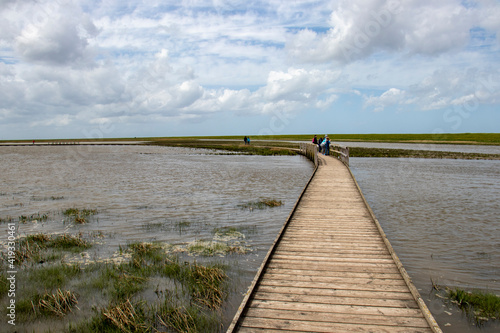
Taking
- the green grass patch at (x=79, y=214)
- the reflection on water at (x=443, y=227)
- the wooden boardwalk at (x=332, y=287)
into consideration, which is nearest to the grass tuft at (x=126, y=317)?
the wooden boardwalk at (x=332, y=287)

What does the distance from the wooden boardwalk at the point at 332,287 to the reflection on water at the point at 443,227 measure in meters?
0.99

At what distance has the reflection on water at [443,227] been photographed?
24.8 ft

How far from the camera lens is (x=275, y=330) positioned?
4.80 metres

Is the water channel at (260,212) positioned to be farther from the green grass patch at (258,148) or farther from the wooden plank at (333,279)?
the green grass patch at (258,148)

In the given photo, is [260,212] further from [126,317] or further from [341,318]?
[341,318]

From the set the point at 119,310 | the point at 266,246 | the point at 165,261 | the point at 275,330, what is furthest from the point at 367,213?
the point at 119,310

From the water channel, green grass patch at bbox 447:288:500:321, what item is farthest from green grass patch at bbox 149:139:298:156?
green grass patch at bbox 447:288:500:321

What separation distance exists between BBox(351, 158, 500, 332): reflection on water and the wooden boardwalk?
0.99 m

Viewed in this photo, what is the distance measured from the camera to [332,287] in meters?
5.96

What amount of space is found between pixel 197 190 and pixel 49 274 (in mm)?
11139

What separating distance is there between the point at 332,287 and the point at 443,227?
290 inches

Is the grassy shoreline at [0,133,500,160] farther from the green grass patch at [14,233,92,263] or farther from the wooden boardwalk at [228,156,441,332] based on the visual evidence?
the green grass patch at [14,233,92,263]

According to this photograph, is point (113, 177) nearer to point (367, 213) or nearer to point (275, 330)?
point (367, 213)

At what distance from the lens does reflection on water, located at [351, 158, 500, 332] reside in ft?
24.8
